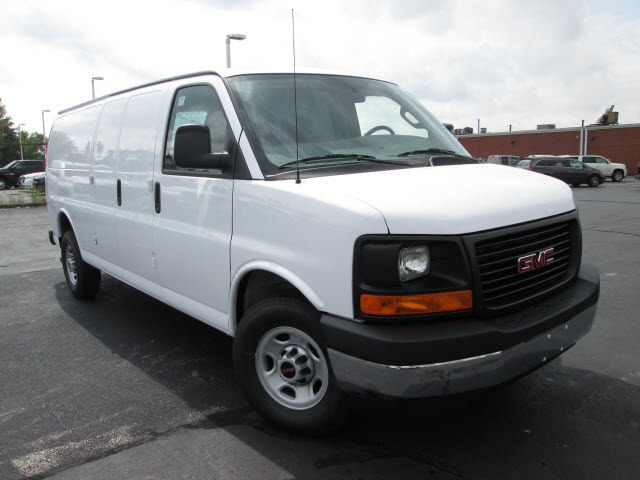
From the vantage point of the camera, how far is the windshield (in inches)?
123

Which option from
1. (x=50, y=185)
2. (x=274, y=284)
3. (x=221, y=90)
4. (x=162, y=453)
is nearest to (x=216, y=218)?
(x=274, y=284)

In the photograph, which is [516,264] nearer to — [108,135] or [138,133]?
[138,133]

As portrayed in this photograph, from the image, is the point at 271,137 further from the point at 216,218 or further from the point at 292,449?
the point at 292,449

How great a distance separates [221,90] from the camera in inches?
132

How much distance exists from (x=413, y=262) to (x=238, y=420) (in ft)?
5.08

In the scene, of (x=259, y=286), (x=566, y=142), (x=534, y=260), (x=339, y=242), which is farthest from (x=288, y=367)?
(x=566, y=142)

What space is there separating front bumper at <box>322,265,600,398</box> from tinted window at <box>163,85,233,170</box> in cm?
145

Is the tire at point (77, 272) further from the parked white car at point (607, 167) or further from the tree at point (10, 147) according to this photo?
the tree at point (10, 147)

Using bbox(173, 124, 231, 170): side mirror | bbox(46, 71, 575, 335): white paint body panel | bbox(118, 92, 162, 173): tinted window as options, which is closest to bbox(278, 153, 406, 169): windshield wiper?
bbox(46, 71, 575, 335): white paint body panel

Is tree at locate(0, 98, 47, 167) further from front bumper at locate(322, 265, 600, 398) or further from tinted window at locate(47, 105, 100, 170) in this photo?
front bumper at locate(322, 265, 600, 398)

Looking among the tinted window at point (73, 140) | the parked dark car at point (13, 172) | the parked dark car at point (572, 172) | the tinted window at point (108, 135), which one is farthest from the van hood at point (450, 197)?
the parked dark car at point (13, 172)

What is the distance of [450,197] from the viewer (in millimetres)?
2568

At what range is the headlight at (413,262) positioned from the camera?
239 cm

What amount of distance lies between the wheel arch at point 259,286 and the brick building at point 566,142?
161ft
